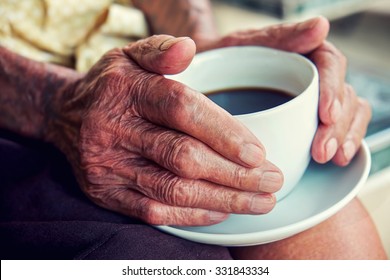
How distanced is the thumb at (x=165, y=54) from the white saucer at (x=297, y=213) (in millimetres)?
168

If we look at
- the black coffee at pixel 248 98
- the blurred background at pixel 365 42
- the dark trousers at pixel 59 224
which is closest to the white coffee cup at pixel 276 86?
the black coffee at pixel 248 98

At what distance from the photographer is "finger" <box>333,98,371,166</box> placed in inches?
22.6

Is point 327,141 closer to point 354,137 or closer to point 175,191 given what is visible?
point 354,137

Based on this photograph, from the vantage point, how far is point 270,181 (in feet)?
1.59

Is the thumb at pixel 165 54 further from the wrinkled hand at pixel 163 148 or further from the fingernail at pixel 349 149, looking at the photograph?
the fingernail at pixel 349 149

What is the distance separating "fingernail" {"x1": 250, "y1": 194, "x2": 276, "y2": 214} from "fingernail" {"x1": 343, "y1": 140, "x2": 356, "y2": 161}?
13 cm

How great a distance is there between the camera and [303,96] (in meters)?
0.50

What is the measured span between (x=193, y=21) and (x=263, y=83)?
1.11 feet

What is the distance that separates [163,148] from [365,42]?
1332mm

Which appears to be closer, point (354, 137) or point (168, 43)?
point (168, 43)

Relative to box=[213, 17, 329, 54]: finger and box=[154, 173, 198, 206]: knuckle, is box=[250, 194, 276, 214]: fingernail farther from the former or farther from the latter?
box=[213, 17, 329, 54]: finger

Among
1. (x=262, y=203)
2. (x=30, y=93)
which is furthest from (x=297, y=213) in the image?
(x=30, y=93)

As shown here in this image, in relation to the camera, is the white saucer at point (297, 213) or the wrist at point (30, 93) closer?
the white saucer at point (297, 213)

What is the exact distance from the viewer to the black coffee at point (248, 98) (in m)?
0.58
